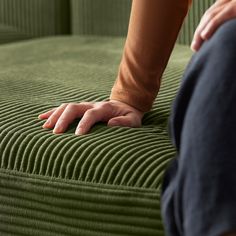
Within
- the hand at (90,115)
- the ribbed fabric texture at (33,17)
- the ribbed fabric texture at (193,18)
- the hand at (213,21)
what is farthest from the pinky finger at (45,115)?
the ribbed fabric texture at (33,17)

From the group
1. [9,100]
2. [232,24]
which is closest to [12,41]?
[9,100]

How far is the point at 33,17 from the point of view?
1928mm

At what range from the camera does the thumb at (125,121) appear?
3.04 ft

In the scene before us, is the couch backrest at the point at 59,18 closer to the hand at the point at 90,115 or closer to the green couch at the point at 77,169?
the green couch at the point at 77,169

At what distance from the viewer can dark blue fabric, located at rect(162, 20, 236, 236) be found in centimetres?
59

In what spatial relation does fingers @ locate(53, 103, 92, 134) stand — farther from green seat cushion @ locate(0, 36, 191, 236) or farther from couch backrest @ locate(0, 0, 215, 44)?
couch backrest @ locate(0, 0, 215, 44)

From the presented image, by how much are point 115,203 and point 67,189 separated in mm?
66

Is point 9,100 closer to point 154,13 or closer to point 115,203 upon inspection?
point 154,13

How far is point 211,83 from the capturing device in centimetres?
62

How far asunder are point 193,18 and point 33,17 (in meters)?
0.50

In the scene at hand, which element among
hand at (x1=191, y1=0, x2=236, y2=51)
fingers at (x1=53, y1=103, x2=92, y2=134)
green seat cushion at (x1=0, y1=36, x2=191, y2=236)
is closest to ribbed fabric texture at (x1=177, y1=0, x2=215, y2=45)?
green seat cushion at (x1=0, y1=36, x2=191, y2=236)

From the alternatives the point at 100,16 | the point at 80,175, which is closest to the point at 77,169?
the point at 80,175

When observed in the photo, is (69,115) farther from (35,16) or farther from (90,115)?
(35,16)

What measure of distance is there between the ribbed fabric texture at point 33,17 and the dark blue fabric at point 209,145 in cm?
132
